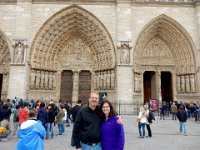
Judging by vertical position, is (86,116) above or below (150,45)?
below

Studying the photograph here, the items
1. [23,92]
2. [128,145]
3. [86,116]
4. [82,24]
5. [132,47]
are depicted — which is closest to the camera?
[86,116]

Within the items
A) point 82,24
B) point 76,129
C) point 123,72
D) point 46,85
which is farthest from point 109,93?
point 76,129

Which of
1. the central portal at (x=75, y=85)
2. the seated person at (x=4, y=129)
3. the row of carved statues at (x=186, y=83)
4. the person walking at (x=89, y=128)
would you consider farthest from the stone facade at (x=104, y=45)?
the person walking at (x=89, y=128)

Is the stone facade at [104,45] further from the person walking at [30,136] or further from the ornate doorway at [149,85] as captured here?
the person walking at [30,136]

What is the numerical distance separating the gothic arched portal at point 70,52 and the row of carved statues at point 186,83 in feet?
17.1

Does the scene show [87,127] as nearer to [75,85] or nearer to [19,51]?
[19,51]

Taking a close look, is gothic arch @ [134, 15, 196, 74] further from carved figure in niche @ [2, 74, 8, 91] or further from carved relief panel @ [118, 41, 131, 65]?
carved figure in niche @ [2, 74, 8, 91]

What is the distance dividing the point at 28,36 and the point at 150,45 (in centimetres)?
927

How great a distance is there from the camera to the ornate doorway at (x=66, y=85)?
16078mm

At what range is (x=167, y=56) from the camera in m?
16.4

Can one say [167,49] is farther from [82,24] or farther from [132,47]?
[82,24]

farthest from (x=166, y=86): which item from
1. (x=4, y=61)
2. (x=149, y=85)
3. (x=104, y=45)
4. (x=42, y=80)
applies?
(x=4, y=61)

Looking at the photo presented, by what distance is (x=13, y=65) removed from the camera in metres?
13.9

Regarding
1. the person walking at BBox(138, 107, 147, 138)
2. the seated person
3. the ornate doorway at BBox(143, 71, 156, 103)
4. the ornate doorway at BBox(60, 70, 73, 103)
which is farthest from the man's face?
the ornate doorway at BBox(143, 71, 156, 103)
